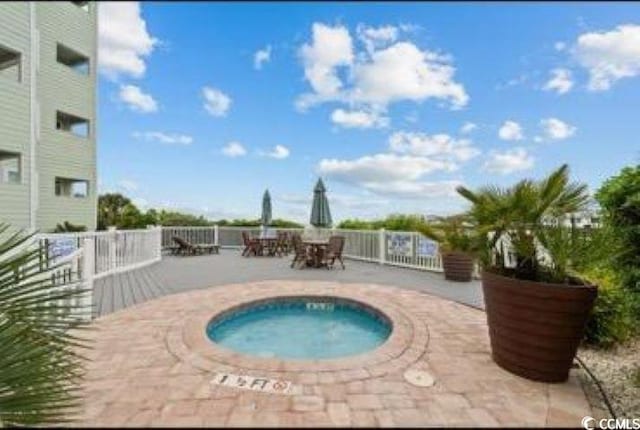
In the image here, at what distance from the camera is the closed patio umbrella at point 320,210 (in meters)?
12.4

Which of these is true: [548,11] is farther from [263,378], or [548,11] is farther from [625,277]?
[263,378]

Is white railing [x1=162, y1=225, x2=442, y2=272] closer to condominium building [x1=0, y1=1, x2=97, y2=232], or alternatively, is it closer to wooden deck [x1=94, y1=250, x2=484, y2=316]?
wooden deck [x1=94, y1=250, x2=484, y2=316]

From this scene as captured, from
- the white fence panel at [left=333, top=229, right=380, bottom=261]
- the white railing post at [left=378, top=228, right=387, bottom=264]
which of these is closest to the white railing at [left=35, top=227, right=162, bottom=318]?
the white fence panel at [left=333, top=229, right=380, bottom=261]

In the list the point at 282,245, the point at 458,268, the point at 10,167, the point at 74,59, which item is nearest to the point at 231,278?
the point at 282,245

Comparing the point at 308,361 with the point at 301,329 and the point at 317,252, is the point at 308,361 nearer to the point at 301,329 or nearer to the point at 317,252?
the point at 301,329

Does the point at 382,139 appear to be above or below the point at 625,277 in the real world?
above

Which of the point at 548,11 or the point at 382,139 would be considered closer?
the point at 548,11

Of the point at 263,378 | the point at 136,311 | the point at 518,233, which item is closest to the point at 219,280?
the point at 136,311

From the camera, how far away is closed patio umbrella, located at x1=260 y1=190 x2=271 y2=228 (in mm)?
14367

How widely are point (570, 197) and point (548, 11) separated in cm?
174

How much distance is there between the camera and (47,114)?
11.7m

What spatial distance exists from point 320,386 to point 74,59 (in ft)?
49.1

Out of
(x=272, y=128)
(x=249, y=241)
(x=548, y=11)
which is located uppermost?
(x=272, y=128)

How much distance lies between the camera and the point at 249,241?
13.4 m
